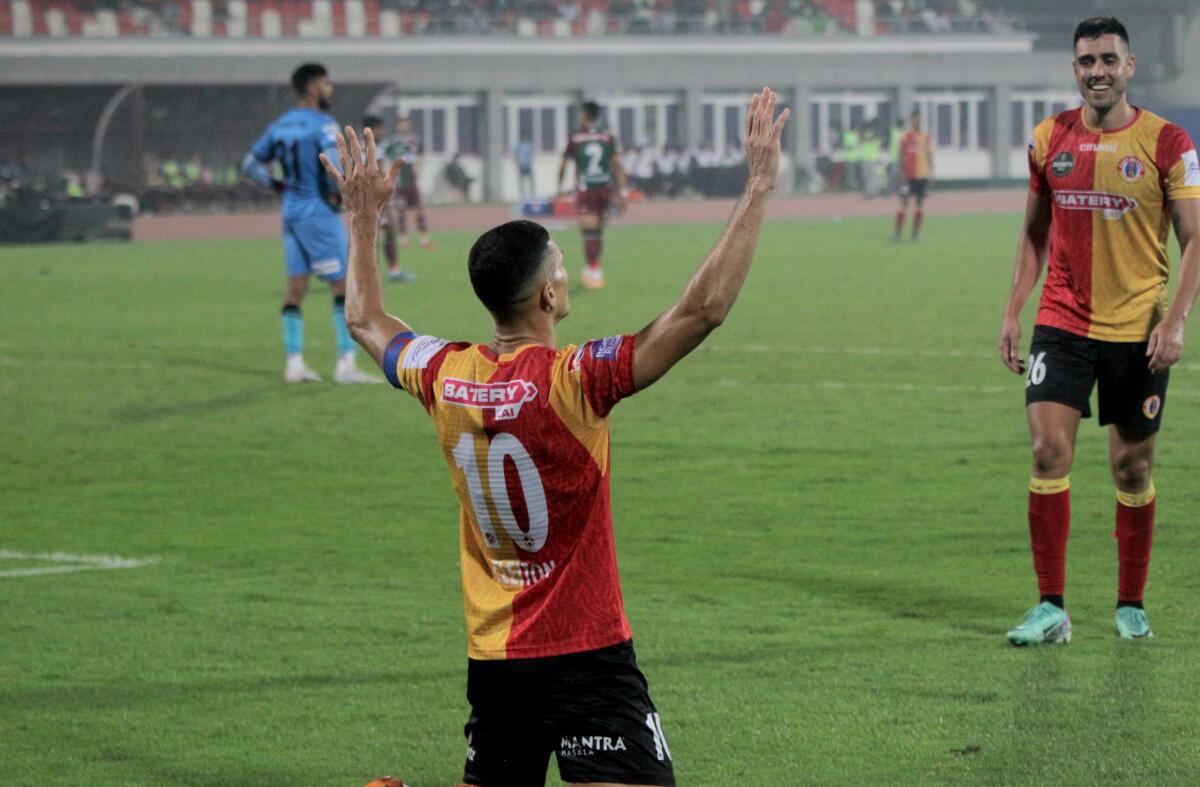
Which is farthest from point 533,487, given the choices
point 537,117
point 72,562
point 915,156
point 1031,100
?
point 1031,100

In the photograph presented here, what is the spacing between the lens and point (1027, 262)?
6.32 metres

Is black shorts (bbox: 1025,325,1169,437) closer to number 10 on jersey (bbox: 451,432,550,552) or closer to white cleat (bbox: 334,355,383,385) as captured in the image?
number 10 on jersey (bbox: 451,432,550,552)

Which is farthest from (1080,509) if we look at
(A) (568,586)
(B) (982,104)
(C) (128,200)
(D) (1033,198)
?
(B) (982,104)

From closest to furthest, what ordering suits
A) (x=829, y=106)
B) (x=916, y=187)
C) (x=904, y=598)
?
(x=904, y=598), (x=916, y=187), (x=829, y=106)

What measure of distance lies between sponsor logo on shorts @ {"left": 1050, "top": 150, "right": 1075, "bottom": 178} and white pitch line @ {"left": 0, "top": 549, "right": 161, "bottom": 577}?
395cm

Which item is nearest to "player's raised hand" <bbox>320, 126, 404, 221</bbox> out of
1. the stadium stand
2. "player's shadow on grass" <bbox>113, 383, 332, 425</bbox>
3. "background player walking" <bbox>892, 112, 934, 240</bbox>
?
"player's shadow on grass" <bbox>113, 383, 332, 425</bbox>

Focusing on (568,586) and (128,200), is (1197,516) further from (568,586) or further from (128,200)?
(128,200)

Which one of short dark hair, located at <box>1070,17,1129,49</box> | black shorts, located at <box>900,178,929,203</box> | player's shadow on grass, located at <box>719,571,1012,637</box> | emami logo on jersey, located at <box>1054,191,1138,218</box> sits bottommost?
black shorts, located at <box>900,178,929,203</box>

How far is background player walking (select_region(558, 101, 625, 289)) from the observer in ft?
72.7

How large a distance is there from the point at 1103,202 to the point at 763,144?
9.55 feet

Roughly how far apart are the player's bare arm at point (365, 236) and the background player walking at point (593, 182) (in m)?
18.0

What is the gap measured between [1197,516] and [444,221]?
121 feet

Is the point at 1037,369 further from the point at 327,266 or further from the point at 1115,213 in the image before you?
the point at 327,266

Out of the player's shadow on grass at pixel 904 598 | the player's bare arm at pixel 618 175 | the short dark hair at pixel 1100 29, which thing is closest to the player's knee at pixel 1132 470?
the player's shadow on grass at pixel 904 598
